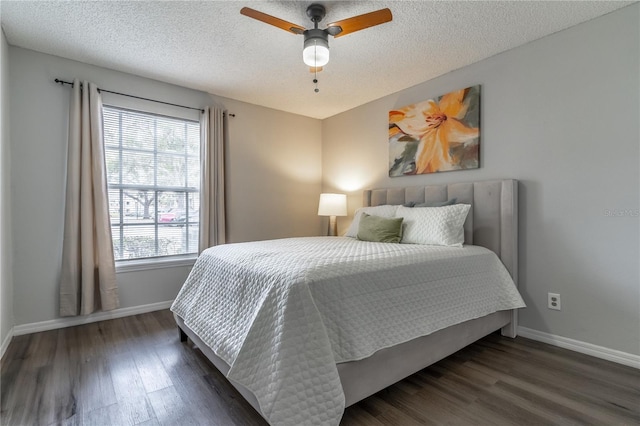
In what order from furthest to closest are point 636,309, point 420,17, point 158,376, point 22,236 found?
point 22,236 → point 420,17 → point 636,309 → point 158,376

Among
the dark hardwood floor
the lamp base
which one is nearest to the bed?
the dark hardwood floor

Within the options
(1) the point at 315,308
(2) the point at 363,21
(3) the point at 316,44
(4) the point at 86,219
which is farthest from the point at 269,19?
(4) the point at 86,219

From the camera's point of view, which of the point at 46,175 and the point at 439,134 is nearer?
the point at 46,175

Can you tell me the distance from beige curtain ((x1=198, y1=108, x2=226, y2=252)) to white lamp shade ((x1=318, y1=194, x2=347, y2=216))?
1235 mm

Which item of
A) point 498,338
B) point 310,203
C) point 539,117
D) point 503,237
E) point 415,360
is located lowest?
point 498,338

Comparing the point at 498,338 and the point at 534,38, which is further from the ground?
the point at 534,38

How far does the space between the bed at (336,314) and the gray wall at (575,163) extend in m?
0.21

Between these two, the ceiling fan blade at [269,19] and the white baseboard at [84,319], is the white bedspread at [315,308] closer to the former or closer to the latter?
the white baseboard at [84,319]

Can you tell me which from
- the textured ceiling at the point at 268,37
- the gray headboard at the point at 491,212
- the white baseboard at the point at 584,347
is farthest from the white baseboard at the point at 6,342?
the white baseboard at the point at 584,347

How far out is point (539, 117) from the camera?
8.15 ft

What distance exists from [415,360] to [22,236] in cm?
329

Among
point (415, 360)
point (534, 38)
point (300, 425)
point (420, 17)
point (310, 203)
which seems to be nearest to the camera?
point (300, 425)

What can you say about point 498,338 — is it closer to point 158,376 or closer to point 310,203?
point 158,376

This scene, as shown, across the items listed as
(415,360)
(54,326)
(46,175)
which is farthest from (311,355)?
(46,175)
